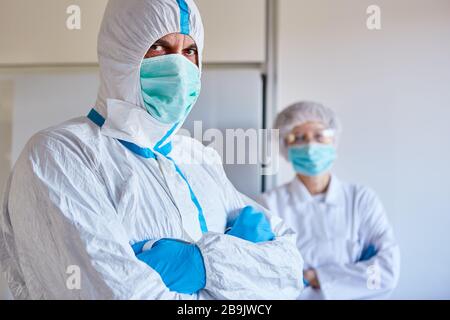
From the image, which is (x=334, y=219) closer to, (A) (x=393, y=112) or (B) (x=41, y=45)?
(A) (x=393, y=112)

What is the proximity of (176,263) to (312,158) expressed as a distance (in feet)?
3.33

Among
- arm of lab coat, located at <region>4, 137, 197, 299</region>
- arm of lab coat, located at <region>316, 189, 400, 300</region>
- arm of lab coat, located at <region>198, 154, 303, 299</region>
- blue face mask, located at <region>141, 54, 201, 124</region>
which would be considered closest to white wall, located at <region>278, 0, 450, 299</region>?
arm of lab coat, located at <region>316, 189, 400, 300</region>

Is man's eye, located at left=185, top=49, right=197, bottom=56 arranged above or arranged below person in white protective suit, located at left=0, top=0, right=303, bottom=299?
above

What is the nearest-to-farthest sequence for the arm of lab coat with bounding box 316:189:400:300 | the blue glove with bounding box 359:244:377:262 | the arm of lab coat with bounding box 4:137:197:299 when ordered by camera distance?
the arm of lab coat with bounding box 4:137:197:299, the arm of lab coat with bounding box 316:189:400:300, the blue glove with bounding box 359:244:377:262

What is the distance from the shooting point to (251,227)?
2.93 ft

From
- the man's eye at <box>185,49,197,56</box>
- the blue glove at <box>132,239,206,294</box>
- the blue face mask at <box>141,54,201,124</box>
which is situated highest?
the man's eye at <box>185,49,197,56</box>

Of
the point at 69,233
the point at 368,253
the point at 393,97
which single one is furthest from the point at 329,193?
the point at 69,233

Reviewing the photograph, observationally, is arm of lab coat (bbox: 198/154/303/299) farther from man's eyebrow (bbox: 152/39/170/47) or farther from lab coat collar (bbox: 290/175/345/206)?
lab coat collar (bbox: 290/175/345/206)

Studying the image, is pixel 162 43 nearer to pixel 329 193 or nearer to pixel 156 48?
pixel 156 48

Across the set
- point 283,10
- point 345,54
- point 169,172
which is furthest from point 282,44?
point 169,172

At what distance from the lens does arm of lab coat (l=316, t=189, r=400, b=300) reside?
1.52 metres

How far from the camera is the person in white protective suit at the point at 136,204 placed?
70 cm

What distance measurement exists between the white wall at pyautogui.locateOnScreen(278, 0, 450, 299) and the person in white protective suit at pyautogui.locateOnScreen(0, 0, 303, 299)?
549mm

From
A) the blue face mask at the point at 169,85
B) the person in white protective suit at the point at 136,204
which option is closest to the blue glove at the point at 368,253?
the person in white protective suit at the point at 136,204
